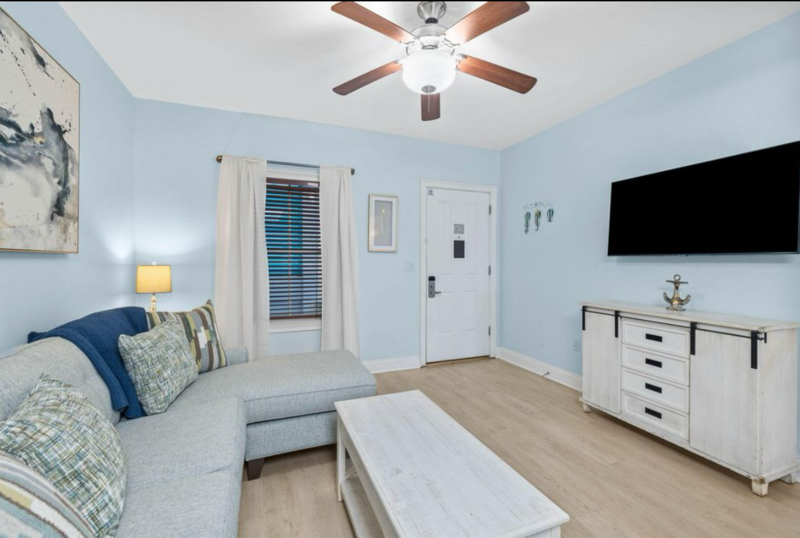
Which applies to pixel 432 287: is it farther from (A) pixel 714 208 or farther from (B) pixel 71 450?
(B) pixel 71 450

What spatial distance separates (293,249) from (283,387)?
167cm

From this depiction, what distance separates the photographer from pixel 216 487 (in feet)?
3.64

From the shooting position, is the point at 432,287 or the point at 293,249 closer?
the point at 293,249

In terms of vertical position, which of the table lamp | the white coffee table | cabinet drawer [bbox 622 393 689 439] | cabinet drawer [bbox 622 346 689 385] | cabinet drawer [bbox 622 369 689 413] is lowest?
cabinet drawer [bbox 622 393 689 439]

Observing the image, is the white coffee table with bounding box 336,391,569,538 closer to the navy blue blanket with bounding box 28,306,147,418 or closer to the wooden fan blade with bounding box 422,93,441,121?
the navy blue blanket with bounding box 28,306,147,418

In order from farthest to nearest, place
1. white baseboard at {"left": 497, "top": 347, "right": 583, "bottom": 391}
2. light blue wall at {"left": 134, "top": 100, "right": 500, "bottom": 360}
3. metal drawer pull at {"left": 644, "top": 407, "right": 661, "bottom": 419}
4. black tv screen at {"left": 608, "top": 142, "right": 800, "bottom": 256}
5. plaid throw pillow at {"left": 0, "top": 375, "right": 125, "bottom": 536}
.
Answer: white baseboard at {"left": 497, "top": 347, "right": 583, "bottom": 391} < light blue wall at {"left": 134, "top": 100, "right": 500, "bottom": 360} < metal drawer pull at {"left": 644, "top": 407, "right": 661, "bottom": 419} < black tv screen at {"left": 608, "top": 142, "right": 800, "bottom": 256} < plaid throw pillow at {"left": 0, "top": 375, "right": 125, "bottom": 536}

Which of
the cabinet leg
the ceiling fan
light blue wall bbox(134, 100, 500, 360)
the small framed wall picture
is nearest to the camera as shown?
the ceiling fan

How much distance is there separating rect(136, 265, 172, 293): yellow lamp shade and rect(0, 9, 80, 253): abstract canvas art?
2.12 feet

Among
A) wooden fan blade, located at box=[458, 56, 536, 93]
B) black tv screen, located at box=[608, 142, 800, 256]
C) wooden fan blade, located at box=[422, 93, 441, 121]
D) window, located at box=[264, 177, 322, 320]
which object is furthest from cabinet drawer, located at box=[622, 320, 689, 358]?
window, located at box=[264, 177, 322, 320]

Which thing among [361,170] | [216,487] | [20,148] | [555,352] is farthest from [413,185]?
[216,487]

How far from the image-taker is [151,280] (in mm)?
2502

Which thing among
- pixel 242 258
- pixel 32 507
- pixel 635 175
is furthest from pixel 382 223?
pixel 32 507

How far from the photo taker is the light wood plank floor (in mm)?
1521

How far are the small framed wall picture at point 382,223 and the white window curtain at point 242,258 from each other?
1.01 meters
